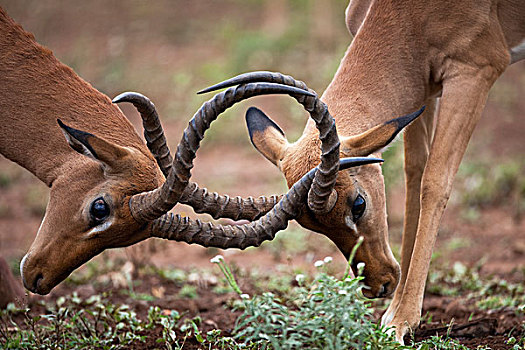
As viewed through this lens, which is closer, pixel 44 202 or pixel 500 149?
pixel 44 202

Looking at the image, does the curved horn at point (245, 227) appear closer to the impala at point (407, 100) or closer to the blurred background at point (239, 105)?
the impala at point (407, 100)

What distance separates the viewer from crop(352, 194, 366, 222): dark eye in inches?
159

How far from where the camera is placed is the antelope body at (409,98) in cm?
413

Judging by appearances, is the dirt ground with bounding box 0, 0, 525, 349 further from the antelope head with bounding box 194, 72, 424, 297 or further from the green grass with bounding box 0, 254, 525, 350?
the antelope head with bounding box 194, 72, 424, 297

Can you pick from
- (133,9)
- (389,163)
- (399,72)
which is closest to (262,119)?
(399,72)

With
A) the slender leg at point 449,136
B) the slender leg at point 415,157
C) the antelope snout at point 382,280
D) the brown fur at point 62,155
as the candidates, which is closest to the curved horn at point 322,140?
the antelope snout at point 382,280

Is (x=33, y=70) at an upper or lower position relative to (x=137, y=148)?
upper

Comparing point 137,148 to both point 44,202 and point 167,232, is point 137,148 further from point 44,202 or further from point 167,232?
point 44,202

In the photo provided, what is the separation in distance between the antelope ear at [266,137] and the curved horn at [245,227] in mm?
635

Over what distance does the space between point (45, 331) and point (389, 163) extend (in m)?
4.32

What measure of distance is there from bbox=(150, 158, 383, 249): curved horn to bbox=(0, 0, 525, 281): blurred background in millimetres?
2326

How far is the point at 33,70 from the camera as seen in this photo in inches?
168

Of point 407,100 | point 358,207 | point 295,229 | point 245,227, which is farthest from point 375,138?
point 295,229

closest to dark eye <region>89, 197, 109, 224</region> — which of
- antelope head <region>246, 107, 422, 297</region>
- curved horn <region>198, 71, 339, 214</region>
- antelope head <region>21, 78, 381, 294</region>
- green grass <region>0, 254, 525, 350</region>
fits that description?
antelope head <region>21, 78, 381, 294</region>
